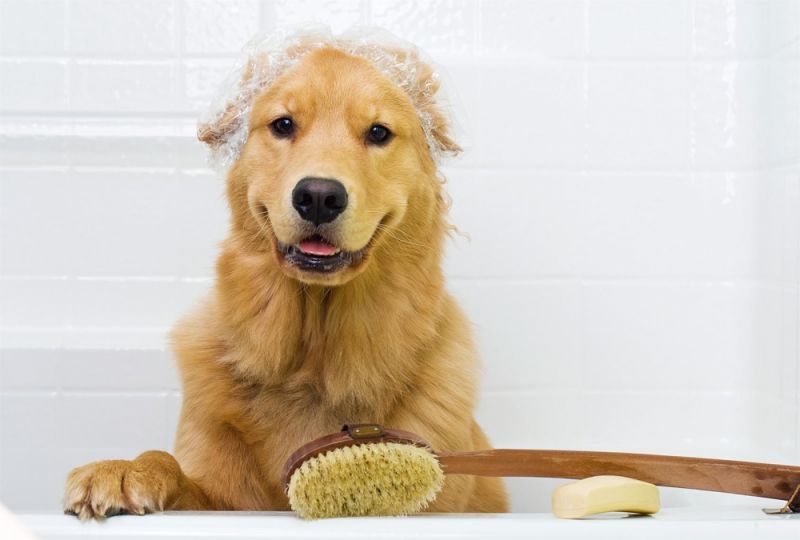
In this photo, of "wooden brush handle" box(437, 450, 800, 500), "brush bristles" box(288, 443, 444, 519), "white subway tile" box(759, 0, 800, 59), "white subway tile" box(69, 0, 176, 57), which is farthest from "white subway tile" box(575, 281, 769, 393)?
"white subway tile" box(69, 0, 176, 57)

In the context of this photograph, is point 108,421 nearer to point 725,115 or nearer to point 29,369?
point 29,369

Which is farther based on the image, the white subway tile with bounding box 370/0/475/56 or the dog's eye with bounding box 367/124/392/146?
the white subway tile with bounding box 370/0/475/56

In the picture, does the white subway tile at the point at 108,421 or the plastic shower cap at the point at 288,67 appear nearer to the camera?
the plastic shower cap at the point at 288,67

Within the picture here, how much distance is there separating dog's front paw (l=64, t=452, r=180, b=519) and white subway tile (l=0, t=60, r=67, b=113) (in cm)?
149

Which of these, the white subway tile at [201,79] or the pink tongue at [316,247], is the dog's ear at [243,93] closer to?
the pink tongue at [316,247]

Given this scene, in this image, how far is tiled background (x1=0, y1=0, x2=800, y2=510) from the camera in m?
2.46

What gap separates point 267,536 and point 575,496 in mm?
461

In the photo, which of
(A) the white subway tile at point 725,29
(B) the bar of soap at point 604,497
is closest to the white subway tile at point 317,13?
(A) the white subway tile at point 725,29

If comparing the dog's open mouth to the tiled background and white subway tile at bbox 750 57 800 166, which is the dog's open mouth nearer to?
the tiled background

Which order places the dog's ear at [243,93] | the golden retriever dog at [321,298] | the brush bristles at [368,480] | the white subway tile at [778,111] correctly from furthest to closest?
the white subway tile at [778,111], the dog's ear at [243,93], the golden retriever dog at [321,298], the brush bristles at [368,480]

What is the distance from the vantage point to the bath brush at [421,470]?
4.16ft

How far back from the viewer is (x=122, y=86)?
246cm

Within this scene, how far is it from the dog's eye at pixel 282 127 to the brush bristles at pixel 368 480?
2.38ft

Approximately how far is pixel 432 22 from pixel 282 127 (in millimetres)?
962
